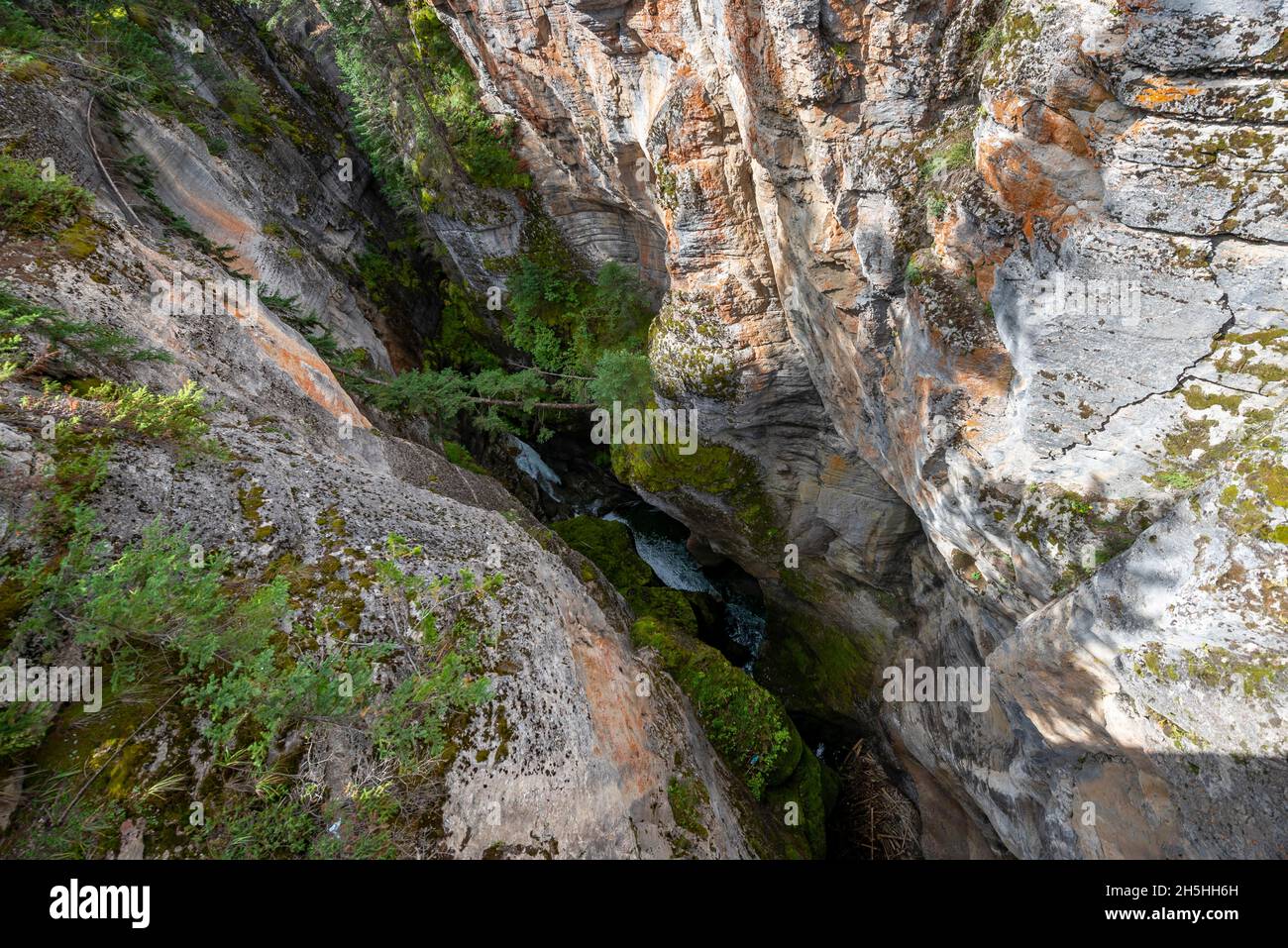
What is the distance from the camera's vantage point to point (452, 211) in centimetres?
1609

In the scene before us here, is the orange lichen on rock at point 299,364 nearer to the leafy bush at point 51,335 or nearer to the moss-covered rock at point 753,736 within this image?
the leafy bush at point 51,335

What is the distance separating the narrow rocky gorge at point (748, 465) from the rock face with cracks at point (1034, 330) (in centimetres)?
4

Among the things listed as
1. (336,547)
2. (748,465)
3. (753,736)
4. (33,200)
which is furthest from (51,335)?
(748,465)

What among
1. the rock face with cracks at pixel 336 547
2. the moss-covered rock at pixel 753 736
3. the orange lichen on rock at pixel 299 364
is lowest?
the moss-covered rock at pixel 753 736

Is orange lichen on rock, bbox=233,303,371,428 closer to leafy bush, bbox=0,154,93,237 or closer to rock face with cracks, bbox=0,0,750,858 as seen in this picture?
rock face with cracks, bbox=0,0,750,858

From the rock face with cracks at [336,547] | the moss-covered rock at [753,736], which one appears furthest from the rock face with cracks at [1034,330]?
the rock face with cracks at [336,547]

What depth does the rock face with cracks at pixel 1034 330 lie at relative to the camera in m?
4.16

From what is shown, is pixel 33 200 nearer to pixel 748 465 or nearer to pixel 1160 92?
pixel 1160 92

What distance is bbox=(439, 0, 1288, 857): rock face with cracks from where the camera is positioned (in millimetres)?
4164

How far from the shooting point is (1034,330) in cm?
552

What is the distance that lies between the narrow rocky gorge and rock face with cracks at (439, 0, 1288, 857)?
0.13ft

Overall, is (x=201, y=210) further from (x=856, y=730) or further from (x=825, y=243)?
(x=856, y=730)

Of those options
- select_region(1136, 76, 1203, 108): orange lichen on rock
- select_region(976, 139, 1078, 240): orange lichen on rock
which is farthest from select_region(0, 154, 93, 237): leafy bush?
select_region(1136, 76, 1203, 108): orange lichen on rock
